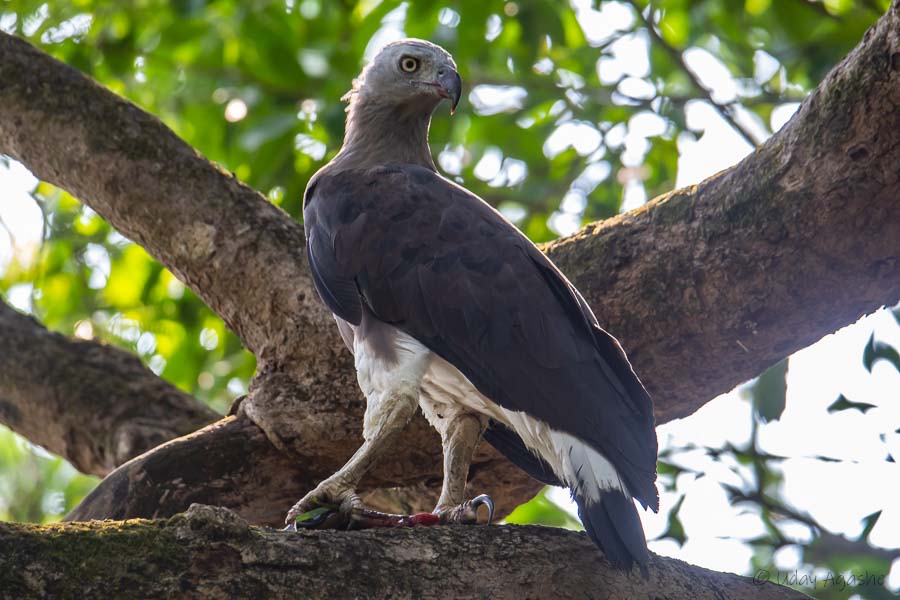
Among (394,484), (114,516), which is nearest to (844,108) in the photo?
(394,484)

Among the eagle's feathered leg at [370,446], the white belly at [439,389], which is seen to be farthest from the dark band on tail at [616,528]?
the eagle's feathered leg at [370,446]

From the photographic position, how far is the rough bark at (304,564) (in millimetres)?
2510

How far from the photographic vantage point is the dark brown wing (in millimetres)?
3812

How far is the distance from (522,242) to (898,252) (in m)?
1.39

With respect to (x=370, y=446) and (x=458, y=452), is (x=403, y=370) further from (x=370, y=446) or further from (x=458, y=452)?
(x=458, y=452)

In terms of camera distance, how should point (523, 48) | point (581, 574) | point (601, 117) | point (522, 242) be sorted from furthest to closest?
1. point (601, 117)
2. point (523, 48)
3. point (522, 242)
4. point (581, 574)

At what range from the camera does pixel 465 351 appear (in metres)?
4.02

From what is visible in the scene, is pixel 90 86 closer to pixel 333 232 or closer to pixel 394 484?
pixel 333 232

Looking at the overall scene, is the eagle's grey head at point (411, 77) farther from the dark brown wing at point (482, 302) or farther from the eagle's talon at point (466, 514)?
the eagle's talon at point (466, 514)

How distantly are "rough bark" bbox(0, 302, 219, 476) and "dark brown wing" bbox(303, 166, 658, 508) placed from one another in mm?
1764

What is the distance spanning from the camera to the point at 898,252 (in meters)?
3.90

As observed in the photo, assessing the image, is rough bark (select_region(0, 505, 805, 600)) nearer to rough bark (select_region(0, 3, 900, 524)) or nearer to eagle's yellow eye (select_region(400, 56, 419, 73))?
rough bark (select_region(0, 3, 900, 524))

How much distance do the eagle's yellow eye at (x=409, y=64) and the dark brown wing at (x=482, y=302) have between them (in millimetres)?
841

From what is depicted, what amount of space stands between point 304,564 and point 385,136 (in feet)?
9.13
